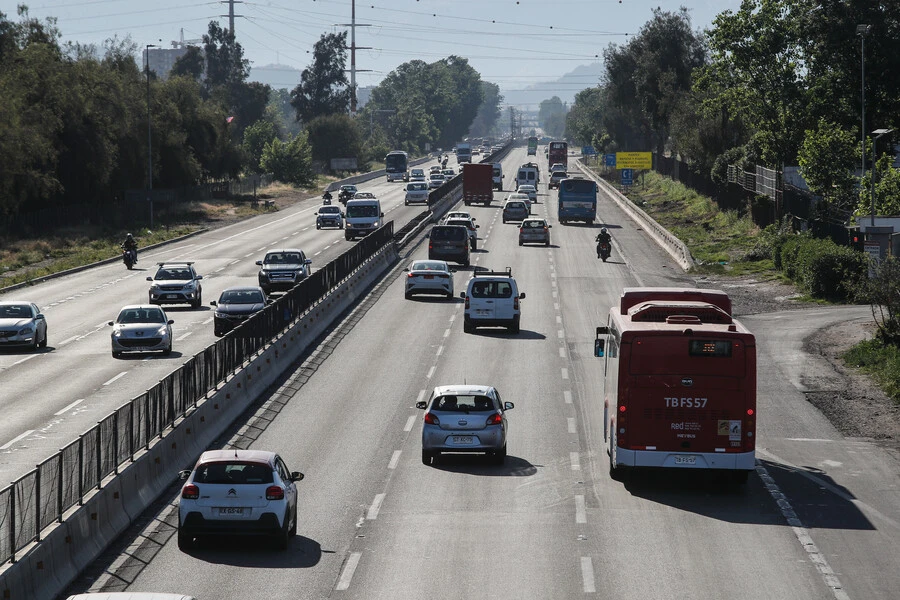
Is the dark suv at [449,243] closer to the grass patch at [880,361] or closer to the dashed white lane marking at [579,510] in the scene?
the grass patch at [880,361]

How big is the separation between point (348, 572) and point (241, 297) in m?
27.2

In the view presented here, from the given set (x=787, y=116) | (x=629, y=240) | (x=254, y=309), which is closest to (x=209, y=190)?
(x=629, y=240)

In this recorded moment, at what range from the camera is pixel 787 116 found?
78.8m

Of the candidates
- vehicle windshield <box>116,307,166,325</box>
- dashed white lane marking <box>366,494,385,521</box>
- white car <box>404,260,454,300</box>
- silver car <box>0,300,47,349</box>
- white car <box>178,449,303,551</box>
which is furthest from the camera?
white car <box>404,260,454,300</box>

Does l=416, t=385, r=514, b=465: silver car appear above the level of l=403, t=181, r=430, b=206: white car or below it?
below

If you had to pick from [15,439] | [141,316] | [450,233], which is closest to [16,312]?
[141,316]

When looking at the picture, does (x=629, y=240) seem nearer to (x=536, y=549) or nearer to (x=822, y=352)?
(x=822, y=352)

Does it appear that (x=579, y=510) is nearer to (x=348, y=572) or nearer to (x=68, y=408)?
(x=348, y=572)

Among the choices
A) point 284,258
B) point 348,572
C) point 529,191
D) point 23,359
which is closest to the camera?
point 348,572

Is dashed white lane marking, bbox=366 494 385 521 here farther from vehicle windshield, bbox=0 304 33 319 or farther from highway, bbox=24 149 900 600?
vehicle windshield, bbox=0 304 33 319

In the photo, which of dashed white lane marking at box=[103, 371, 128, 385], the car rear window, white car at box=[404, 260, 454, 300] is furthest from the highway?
the car rear window

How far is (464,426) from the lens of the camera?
24.9 metres

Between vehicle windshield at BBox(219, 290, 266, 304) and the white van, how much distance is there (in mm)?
36540

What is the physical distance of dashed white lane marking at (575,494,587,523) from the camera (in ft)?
68.4
